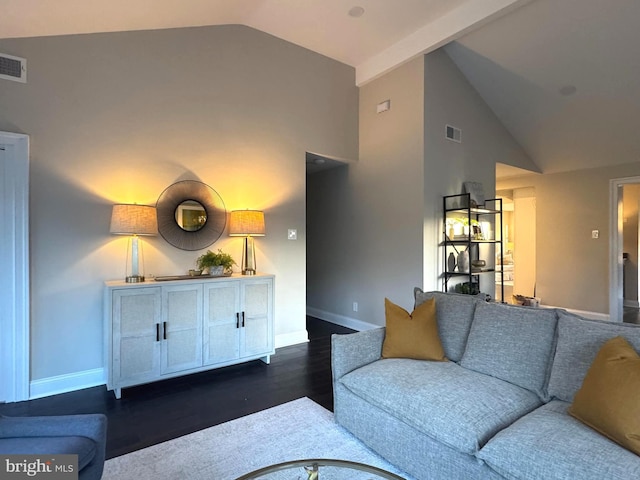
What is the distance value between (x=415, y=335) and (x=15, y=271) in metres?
3.11

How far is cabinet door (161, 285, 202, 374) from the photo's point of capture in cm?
305

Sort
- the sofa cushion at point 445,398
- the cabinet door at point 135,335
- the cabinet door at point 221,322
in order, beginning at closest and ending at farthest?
the sofa cushion at point 445,398 < the cabinet door at point 135,335 < the cabinet door at point 221,322

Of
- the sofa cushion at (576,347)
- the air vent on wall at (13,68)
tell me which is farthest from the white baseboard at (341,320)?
the air vent on wall at (13,68)

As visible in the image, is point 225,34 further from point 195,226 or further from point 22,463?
point 22,463

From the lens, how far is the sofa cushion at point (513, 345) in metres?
1.92

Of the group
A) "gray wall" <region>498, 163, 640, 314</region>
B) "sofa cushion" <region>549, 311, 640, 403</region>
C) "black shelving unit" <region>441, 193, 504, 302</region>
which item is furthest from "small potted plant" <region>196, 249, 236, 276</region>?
"gray wall" <region>498, 163, 640, 314</region>

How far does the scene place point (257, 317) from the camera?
11.7 ft

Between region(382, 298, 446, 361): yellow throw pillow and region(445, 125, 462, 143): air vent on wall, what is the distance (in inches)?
110

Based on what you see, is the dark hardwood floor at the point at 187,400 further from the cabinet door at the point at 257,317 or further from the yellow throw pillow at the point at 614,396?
the yellow throw pillow at the point at 614,396

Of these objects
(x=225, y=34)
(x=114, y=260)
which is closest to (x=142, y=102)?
(x=225, y=34)

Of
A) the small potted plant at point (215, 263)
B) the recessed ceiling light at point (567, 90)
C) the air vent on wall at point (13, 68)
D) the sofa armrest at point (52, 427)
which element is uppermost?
the recessed ceiling light at point (567, 90)

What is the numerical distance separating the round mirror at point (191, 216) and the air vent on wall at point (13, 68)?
1563 mm

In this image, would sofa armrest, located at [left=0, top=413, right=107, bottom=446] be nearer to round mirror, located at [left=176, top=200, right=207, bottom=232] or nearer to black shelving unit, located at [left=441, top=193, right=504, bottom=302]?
round mirror, located at [left=176, top=200, right=207, bottom=232]

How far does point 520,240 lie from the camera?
6.94 metres
